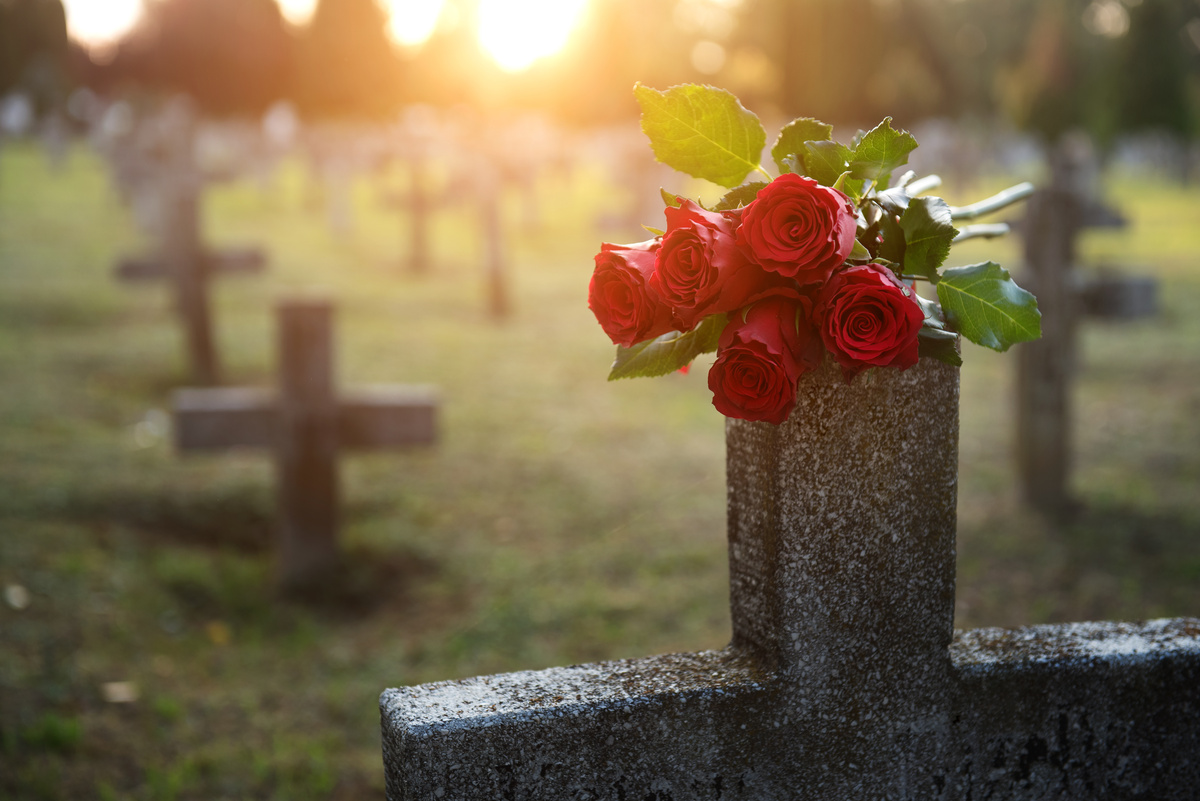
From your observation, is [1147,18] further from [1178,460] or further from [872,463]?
[872,463]

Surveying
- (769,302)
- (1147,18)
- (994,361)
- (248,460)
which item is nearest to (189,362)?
(248,460)

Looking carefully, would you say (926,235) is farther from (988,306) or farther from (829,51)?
(829,51)

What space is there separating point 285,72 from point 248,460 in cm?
1778

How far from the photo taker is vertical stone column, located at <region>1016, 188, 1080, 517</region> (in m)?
4.64

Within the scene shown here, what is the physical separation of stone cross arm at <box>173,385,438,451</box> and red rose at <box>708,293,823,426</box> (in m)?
2.91

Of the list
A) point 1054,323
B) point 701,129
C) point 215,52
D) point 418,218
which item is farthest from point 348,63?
point 701,129

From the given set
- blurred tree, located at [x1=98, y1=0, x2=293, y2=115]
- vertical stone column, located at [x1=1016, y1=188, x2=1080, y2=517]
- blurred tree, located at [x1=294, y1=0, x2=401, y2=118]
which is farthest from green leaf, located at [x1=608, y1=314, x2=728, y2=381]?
blurred tree, located at [x1=98, y1=0, x2=293, y2=115]

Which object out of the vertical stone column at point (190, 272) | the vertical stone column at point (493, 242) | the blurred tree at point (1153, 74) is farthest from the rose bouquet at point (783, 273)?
the blurred tree at point (1153, 74)

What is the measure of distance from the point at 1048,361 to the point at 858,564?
3.54 meters

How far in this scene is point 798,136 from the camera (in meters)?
1.61

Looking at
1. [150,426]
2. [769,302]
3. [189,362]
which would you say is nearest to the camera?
[769,302]

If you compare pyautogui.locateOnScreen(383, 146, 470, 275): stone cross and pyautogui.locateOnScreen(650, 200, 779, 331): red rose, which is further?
pyautogui.locateOnScreen(383, 146, 470, 275): stone cross

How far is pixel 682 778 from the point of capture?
5.32 ft

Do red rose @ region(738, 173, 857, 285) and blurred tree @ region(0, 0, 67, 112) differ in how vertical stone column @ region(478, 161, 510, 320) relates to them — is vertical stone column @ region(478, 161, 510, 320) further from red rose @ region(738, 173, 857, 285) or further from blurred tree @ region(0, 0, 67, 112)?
blurred tree @ region(0, 0, 67, 112)
